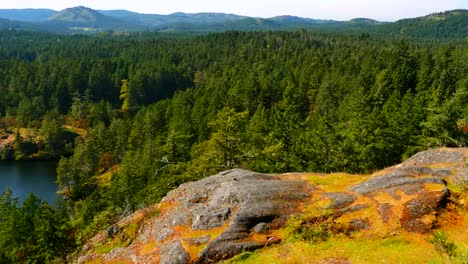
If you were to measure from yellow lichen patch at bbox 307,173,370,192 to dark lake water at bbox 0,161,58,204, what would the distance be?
74.6 metres

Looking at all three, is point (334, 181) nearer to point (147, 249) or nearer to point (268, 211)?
point (268, 211)

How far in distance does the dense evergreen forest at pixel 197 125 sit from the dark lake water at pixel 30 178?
167 inches

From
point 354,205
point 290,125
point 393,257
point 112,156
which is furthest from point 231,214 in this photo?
point 112,156

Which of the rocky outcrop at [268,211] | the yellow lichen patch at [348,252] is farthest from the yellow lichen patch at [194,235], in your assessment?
the yellow lichen patch at [348,252]

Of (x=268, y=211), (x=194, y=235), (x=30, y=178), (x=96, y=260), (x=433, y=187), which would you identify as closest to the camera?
(x=194, y=235)

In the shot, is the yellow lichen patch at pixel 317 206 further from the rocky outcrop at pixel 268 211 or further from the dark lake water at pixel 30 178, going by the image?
the dark lake water at pixel 30 178

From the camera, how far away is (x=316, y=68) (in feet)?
424

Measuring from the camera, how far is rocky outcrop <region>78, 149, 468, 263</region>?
24.2 metres

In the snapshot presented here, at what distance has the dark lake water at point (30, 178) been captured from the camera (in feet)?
308

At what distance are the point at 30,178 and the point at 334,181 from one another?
9711 cm

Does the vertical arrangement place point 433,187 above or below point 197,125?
above

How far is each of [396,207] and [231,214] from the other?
1073 centimetres

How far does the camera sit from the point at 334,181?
3077 cm

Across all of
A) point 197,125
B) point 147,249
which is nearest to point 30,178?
point 197,125
